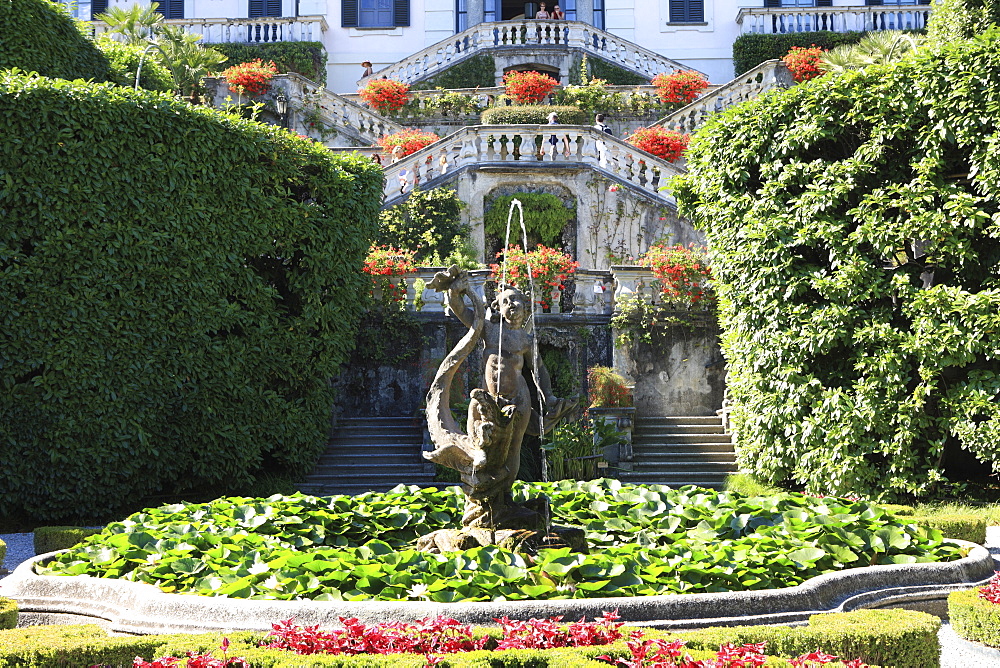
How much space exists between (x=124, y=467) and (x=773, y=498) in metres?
8.03

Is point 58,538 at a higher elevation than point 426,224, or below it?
below

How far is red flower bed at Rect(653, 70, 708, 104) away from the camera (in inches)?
1105

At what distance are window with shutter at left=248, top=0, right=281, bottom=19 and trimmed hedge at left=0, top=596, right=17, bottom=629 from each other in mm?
30654

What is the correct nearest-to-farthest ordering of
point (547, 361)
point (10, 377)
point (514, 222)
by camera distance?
point (10, 377) < point (547, 361) < point (514, 222)

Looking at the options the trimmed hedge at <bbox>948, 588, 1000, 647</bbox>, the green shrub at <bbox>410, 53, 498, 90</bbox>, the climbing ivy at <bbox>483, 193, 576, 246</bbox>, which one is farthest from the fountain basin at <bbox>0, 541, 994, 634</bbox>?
the green shrub at <bbox>410, 53, 498, 90</bbox>

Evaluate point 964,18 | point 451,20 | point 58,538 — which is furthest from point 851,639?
point 451,20

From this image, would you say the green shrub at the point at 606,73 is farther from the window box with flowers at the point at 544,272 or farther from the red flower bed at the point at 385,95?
the window box with flowers at the point at 544,272

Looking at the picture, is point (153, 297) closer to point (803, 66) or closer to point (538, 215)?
point (538, 215)

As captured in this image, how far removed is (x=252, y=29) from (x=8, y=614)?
94.6 feet

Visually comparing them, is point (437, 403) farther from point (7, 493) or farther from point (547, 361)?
point (547, 361)

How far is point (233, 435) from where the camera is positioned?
535 inches

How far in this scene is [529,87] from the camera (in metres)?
28.1

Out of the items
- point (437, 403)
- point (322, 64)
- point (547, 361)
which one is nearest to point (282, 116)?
point (322, 64)

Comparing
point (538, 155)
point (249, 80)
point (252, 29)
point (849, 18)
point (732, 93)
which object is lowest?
point (538, 155)
